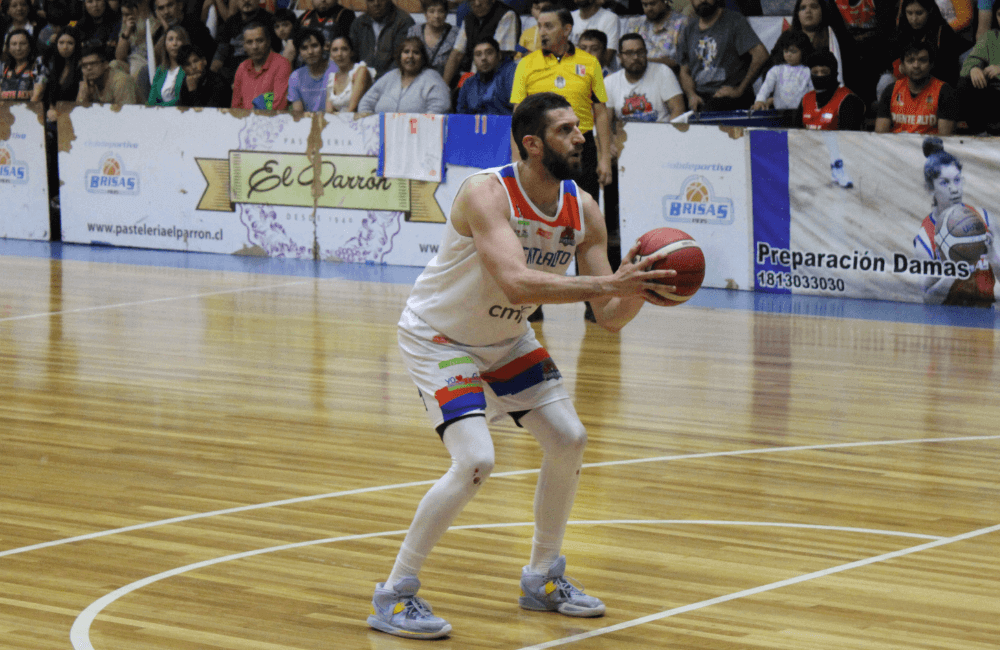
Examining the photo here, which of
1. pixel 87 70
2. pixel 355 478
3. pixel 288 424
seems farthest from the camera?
pixel 87 70

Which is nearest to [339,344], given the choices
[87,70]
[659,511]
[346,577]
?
[659,511]

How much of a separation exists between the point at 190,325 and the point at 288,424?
361 centimetres

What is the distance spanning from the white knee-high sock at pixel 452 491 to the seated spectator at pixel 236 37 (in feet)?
39.1

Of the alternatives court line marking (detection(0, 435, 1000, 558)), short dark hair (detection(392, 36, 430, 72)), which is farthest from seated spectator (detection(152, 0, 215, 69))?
court line marking (detection(0, 435, 1000, 558))

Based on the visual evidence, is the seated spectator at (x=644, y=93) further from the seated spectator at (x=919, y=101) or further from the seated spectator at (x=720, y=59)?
the seated spectator at (x=919, y=101)

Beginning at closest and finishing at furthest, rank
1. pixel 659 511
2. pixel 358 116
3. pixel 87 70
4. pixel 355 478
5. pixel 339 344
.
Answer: pixel 659 511 → pixel 355 478 → pixel 339 344 → pixel 358 116 → pixel 87 70

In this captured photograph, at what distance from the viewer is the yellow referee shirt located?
35.8 feet

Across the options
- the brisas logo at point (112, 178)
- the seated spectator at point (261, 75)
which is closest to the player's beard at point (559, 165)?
the seated spectator at point (261, 75)

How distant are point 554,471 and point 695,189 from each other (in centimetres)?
851

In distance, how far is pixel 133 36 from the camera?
663 inches

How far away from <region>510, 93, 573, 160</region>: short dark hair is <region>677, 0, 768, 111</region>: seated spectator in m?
8.77

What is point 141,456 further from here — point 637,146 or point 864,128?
point 864,128

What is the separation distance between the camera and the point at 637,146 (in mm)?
12969

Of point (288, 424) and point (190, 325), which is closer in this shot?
point (288, 424)
